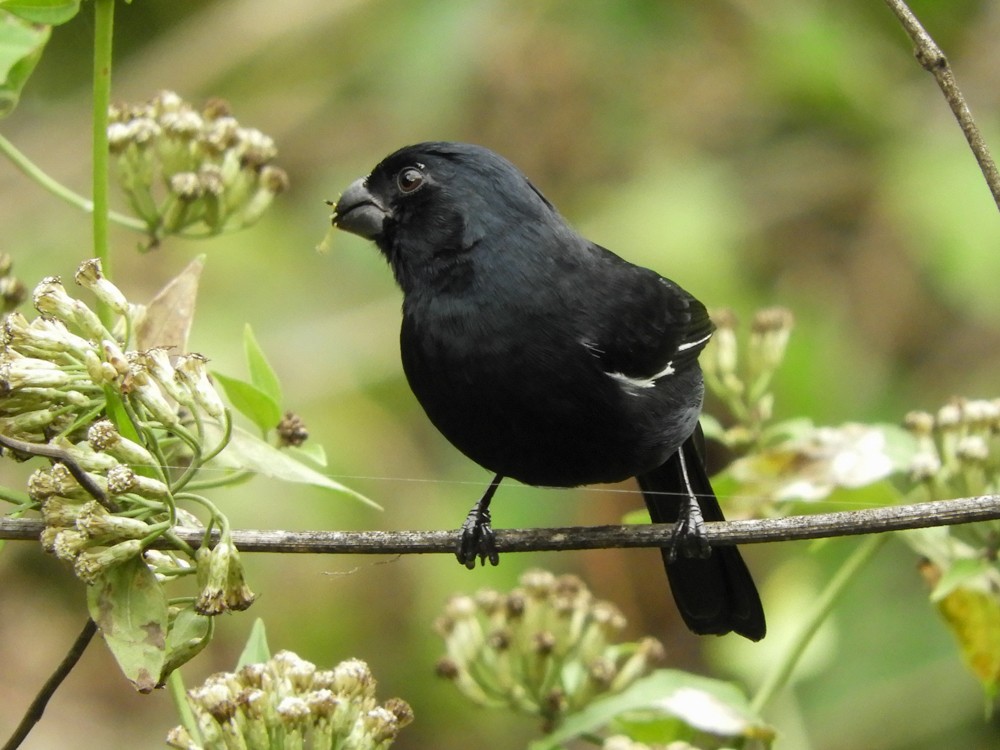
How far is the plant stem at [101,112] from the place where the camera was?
2211 millimetres

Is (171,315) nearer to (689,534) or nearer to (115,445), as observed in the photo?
(115,445)

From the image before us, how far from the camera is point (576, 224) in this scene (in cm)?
575

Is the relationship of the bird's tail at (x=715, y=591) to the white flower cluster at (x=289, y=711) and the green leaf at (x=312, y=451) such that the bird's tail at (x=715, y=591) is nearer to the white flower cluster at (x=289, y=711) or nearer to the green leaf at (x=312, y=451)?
the green leaf at (x=312, y=451)

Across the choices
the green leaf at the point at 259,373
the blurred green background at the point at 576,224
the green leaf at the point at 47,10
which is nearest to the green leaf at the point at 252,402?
the green leaf at the point at 259,373

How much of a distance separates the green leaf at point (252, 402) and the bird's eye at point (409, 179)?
3.72 feet

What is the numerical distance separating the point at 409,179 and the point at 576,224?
2.39 m

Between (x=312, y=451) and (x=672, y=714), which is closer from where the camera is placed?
(x=312, y=451)

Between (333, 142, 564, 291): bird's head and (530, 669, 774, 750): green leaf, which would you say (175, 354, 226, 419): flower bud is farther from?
(333, 142, 564, 291): bird's head

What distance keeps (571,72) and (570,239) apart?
2.61 meters

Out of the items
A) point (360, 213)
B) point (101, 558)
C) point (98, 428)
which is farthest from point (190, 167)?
point (101, 558)

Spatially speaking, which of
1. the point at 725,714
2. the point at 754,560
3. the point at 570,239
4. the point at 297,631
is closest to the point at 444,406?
the point at 570,239

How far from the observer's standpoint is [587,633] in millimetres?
3021

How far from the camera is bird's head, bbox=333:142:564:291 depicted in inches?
130

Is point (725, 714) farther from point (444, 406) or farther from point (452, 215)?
point (452, 215)
